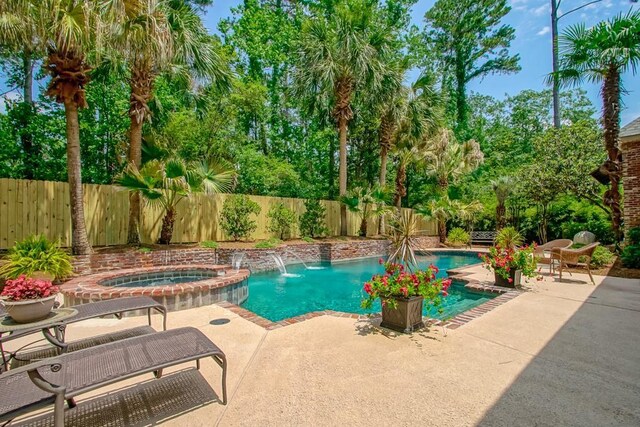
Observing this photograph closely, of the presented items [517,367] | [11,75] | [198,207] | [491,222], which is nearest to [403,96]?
[491,222]

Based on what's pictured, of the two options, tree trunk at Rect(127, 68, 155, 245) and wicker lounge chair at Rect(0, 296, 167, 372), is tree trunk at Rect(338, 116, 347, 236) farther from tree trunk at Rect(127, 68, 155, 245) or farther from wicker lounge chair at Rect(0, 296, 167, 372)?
wicker lounge chair at Rect(0, 296, 167, 372)

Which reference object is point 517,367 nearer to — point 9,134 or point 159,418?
point 159,418

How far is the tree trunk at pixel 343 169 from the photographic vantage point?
13.8m

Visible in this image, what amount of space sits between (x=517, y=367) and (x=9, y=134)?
14039 mm

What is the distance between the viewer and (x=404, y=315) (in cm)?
383

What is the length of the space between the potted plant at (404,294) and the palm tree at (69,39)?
6.86 m

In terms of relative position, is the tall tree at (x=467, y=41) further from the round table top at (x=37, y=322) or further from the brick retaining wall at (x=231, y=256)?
the round table top at (x=37, y=322)

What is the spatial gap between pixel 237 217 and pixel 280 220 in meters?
2.07

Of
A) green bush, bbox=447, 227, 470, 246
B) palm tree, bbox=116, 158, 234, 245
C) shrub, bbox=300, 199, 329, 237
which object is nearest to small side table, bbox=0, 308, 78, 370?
palm tree, bbox=116, 158, 234, 245

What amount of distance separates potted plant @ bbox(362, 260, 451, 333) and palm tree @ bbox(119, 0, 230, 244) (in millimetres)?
7319

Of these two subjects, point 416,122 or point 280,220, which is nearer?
point 280,220

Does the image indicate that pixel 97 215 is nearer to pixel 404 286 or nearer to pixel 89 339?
pixel 89 339

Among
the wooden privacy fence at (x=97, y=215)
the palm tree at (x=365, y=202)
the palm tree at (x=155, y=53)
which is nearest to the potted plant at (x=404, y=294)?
the palm tree at (x=155, y=53)

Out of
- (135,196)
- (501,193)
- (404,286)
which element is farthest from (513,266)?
(501,193)
